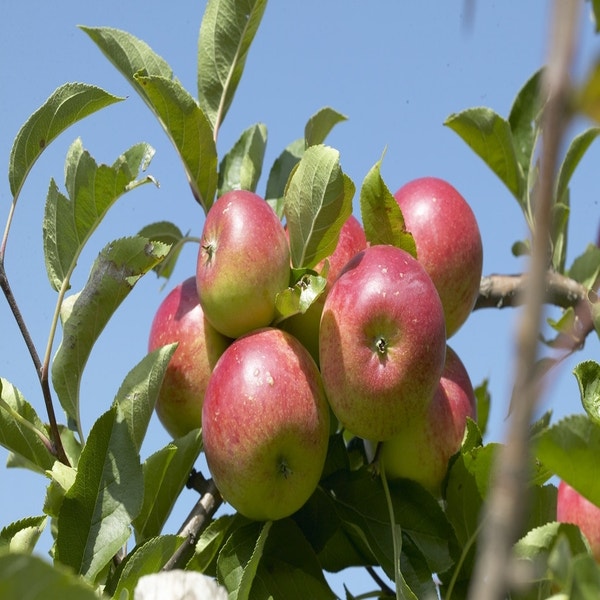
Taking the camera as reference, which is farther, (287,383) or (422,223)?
(422,223)

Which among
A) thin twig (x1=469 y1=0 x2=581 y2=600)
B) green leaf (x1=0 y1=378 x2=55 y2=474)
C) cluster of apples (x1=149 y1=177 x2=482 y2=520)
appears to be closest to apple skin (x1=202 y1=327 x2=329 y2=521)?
cluster of apples (x1=149 y1=177 x2=482 y2=520)

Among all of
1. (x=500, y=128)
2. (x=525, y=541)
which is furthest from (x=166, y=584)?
(x=500, y=128)

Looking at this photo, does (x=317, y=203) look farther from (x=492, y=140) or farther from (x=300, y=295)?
(x=492, y=140)

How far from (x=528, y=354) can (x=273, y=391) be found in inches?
30.2

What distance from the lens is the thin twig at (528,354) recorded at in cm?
15

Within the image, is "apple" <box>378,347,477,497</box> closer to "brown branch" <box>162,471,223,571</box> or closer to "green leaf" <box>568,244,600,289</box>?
"brown branch" <box>162,471,223,571</box>

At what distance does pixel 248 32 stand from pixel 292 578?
2.35 ft

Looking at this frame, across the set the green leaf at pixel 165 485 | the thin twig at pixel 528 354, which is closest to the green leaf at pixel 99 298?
the green leaf at pixel 165 485

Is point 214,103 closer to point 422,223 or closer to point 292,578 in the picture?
point 422,223

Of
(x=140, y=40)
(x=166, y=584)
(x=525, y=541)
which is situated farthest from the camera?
(x=140, y=40)

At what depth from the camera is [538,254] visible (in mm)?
163

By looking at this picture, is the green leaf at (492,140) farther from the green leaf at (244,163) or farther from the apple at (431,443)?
the apple at (431,443)

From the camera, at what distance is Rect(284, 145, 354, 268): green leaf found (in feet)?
3.32

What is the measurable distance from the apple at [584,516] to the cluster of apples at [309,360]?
15 cm
